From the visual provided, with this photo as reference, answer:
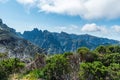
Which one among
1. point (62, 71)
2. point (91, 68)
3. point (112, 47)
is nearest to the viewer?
point (91, 68)

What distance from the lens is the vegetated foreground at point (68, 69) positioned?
77.9m

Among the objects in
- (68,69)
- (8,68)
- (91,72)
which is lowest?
(8,68)

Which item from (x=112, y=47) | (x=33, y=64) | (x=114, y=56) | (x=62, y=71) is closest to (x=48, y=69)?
(x=62, y=71)

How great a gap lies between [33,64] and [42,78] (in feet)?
51.7

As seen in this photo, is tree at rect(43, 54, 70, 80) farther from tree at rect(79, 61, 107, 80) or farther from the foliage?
the foliage

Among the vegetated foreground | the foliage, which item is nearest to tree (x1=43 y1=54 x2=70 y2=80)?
the vegetated foreground

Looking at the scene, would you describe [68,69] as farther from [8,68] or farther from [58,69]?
[8,68]

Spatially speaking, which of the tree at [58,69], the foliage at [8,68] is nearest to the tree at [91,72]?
the tree at [58,69]

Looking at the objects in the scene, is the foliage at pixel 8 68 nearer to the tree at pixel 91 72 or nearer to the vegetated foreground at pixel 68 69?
the vegetated foreground at pixel 68 69

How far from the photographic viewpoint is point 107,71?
78.3 m

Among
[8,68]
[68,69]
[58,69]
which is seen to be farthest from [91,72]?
[8,68]

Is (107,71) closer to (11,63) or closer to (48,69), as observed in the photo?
(48,69)

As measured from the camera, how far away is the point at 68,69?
82.5 meters

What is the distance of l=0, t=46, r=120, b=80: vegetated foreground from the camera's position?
77938 mm
